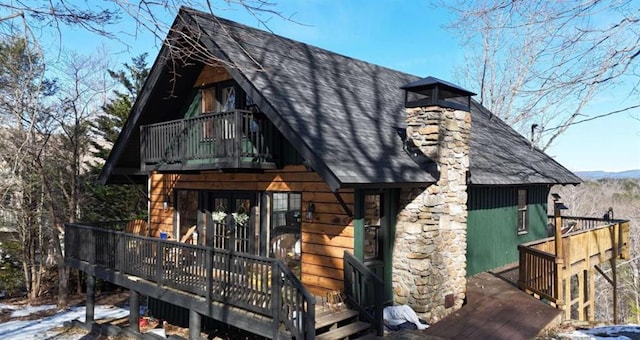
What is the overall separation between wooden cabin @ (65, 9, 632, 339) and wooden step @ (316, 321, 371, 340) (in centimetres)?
4

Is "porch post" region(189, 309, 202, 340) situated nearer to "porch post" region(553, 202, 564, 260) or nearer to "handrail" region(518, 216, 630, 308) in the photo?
"handrail" region(518, 216, 630, 308)

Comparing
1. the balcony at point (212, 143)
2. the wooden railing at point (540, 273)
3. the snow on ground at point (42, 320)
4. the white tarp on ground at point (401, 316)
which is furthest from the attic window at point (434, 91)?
the snow on ground at point (42, 320)

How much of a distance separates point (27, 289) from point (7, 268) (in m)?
1.93

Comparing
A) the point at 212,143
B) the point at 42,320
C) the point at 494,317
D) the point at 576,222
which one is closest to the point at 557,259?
the point at 494,317

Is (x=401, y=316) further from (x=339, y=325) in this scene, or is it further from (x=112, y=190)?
(x=112, y=190)

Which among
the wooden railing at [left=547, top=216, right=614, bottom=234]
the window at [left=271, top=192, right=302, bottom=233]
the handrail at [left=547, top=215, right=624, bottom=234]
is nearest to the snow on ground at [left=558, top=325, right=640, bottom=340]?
the window at [left=271, top=192, right=302, bottom=233]

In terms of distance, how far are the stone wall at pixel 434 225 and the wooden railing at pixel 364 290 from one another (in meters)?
1.09

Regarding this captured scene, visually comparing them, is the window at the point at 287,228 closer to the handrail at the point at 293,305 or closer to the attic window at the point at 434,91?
the handrail at the point at 293,305

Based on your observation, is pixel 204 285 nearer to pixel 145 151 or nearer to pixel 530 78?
pixel 145 151

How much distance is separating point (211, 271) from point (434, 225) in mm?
4033

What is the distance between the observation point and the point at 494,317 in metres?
8.29

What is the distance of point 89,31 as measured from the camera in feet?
14.9

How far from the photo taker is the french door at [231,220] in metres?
9.69

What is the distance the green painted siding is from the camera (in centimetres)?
1123
